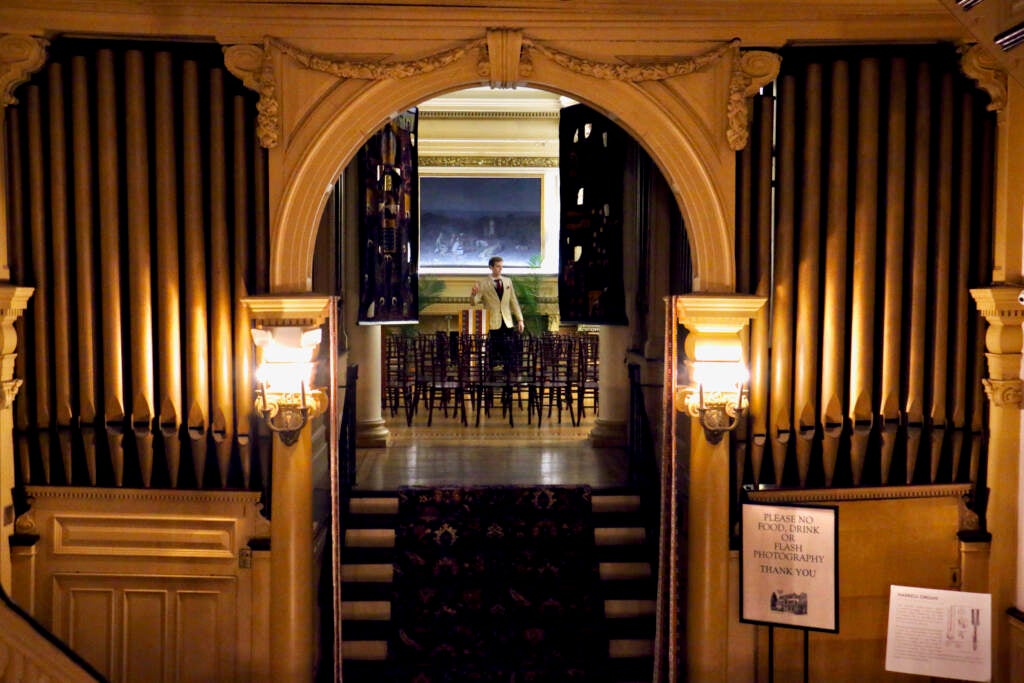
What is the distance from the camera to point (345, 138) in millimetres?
5715

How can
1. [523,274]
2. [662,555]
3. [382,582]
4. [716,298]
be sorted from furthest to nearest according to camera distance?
[523,274] < [382,582] < [662,555] < [716,298]

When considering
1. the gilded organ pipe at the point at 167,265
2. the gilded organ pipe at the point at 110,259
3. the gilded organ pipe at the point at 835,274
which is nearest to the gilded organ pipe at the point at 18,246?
the gilded organ pipe at the point at 110,259

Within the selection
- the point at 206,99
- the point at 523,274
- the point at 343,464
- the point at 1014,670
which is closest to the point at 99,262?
the point at 206,99

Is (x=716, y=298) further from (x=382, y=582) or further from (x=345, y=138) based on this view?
(x=382, y=582)

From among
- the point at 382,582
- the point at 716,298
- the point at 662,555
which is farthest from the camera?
the point at 382,582

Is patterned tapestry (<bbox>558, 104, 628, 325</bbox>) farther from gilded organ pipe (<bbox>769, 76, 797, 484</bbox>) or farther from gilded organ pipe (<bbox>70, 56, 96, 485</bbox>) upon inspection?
gilded organ pipe (<bbox>70, 56, 96, 485</bbox>)

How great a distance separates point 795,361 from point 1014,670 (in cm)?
206

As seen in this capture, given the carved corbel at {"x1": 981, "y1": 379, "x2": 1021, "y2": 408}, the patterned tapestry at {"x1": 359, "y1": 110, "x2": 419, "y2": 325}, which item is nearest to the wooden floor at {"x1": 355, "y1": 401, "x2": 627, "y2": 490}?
the patterned tapestry at {"x1": 359, "y1": 110, "x2": 419, "y2": 325}

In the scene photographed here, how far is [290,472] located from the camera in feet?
18.9

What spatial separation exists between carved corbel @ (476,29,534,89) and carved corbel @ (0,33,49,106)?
7.67 feet

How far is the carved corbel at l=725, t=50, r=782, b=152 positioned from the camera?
5652 millimetres

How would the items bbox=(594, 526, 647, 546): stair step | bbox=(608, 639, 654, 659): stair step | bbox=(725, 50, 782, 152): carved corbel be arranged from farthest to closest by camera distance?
1. bbox=(594, 526, 647, 546): stair step
2. bbox=(608, 639, 654, 659): stair step
3. bbox=(725, 50, 782, 152): carved corbel

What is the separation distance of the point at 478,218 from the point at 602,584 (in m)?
8.93

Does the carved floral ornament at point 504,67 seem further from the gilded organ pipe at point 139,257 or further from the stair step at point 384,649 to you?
the stair step at point 384,649
